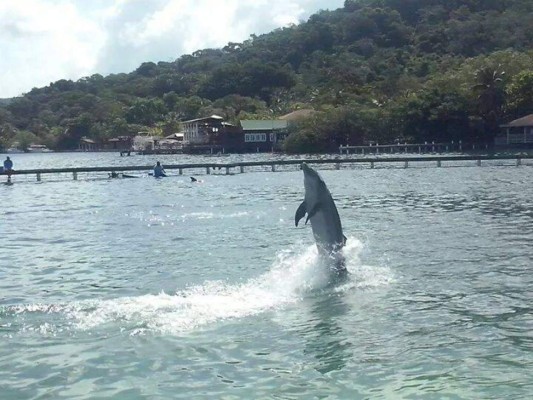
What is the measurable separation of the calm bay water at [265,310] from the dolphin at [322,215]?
1.57 feet

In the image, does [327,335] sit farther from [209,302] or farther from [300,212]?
[300,212]

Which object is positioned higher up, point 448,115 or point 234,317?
point 448,115

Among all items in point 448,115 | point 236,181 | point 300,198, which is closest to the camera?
point 300,198

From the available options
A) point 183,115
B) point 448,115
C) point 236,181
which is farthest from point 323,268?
point 183,115

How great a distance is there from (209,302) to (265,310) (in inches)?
45.9

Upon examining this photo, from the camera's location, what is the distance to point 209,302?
13.8 metres

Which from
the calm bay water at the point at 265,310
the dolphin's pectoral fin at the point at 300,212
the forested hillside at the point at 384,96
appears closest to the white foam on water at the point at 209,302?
the calm bay water at the point at 265,310

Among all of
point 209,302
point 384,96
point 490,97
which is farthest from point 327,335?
point 384,96

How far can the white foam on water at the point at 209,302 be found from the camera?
12.4 meters

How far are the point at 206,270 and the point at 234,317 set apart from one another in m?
5.10

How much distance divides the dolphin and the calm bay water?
0.48 m

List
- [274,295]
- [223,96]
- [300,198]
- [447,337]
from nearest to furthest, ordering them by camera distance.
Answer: [447,337] < [274,295] < [300,198] < [223,96]

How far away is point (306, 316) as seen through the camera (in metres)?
12.8

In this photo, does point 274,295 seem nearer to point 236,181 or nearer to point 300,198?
point 300,198
